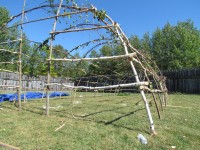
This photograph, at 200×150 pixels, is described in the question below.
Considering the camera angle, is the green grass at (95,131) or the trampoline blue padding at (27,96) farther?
the trampoline blue padding at (27,96)

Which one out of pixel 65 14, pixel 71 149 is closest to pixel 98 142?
pixel 71 149

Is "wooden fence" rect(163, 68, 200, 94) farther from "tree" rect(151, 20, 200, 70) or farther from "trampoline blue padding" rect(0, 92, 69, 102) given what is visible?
"tree" rect(151, 20, 200, 70)

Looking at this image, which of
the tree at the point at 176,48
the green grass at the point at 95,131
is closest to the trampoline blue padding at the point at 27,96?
the green grass at the point at 95,131

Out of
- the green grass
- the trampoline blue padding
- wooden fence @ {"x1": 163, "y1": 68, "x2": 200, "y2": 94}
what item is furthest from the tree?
the green grass

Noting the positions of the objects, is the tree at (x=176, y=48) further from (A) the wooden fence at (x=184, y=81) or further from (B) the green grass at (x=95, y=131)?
(B) the green grass at (x=95, y=131)

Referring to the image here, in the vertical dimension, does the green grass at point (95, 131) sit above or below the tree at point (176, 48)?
below

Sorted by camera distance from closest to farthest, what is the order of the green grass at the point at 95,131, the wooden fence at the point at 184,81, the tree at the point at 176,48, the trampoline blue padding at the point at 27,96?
1. the green grass at the point at 95,131
2. the trampoline blue padding at the point at 27,96
3. the wooden fence at the point at 184,81
4. the tree at the point at 176,48

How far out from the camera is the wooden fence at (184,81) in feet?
72.5

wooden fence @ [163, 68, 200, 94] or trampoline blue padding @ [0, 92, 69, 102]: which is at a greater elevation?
wooden fence @ [163, 68, 200, 94]

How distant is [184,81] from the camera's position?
75.9ft

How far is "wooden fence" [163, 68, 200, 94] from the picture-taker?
72.5ft

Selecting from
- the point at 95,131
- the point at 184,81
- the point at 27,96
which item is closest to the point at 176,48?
the point at 184,81

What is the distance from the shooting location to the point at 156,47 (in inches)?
1807

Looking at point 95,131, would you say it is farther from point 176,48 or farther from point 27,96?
point 176,48
